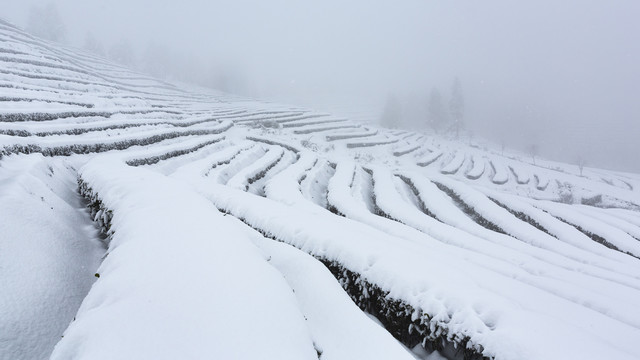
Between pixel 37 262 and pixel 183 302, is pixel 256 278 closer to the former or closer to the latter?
pixel 183 302

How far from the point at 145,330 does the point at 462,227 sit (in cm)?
1463

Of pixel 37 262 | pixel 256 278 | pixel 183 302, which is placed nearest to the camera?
pixel 183 302

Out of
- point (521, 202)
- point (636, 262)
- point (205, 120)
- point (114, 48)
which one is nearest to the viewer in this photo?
point (636, 262)

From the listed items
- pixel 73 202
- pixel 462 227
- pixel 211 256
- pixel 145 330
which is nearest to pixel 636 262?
pixel 462 227

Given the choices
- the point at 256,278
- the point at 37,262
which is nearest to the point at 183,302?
the point at 256,278

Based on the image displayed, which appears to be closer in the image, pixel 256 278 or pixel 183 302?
pixel 183 302

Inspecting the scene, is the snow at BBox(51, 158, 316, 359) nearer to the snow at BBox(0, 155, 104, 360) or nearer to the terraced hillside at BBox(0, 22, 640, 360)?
the terraced hillside at BBox(0, 22, 640, 360)

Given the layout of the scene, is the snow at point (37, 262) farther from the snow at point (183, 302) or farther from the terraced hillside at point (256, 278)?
the snow at point (183, 302)

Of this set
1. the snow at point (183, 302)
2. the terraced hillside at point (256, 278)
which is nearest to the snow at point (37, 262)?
the terraced hillside at point (256, 278)

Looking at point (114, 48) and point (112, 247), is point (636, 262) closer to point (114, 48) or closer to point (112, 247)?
point (112, 247)

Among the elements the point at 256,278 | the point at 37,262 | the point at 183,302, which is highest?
the point at 183,302

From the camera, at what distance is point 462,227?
15133 mm

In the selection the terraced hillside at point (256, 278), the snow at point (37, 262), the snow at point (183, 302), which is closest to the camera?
the snow at point (183, 302)

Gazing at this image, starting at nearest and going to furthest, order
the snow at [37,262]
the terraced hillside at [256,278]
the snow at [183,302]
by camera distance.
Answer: the snow at [183,302]
the terraced hillside at [256,278]
the snow at [37,262]
